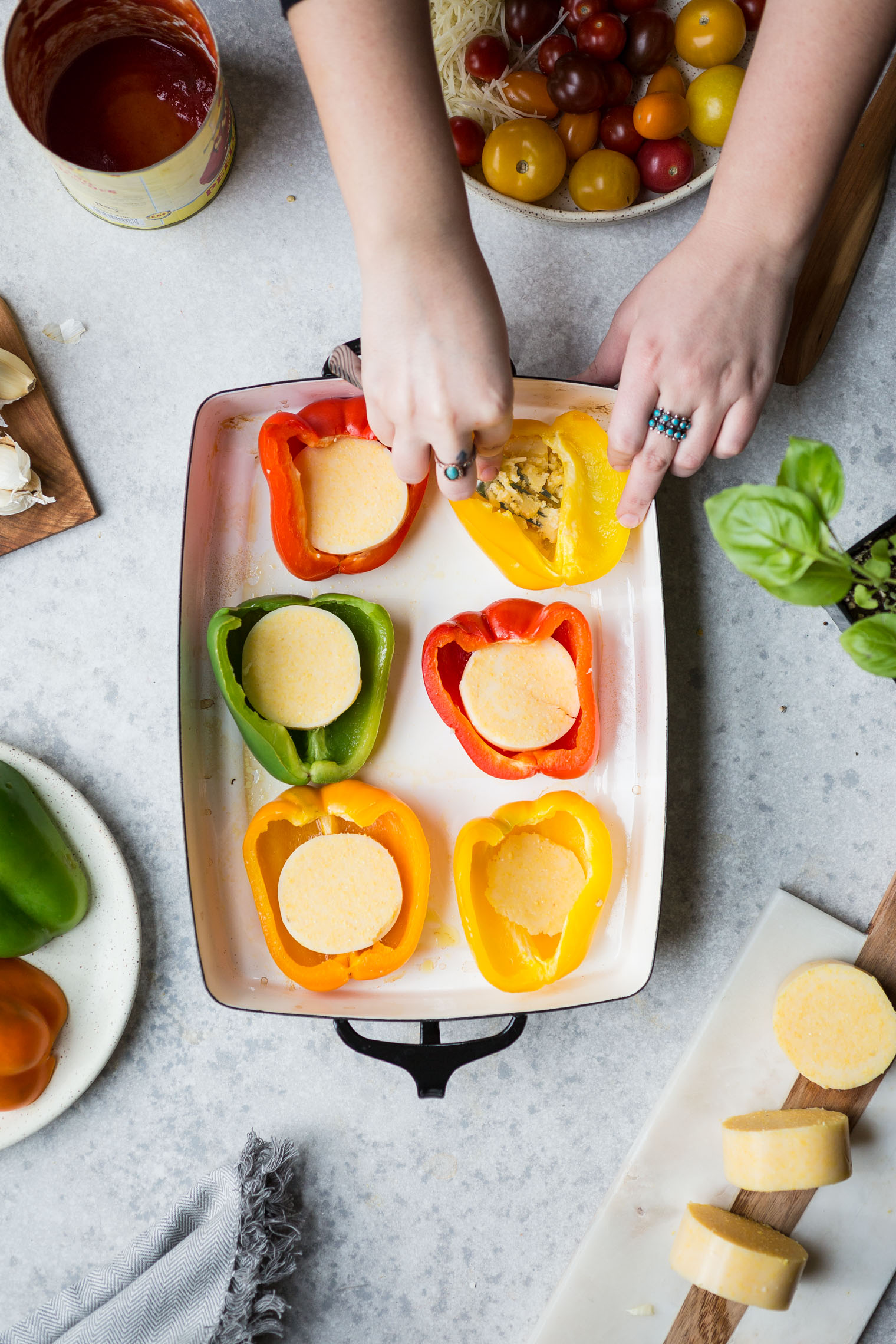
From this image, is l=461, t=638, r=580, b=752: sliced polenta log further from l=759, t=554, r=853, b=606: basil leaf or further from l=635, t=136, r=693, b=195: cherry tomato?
l=635, t=136, r=693, b=195: cherry tomato

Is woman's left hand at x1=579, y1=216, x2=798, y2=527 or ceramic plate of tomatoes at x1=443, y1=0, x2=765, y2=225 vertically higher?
ceramic plate of tomatoes at x1=443, y1=0, x2=765, y2=225

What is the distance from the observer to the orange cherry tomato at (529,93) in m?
1.14

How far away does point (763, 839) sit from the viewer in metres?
1.23

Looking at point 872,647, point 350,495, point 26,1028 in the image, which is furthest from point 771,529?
point 26,1028

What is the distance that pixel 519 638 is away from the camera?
1.15 m

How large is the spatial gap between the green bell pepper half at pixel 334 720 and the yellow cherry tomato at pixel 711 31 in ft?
2.58

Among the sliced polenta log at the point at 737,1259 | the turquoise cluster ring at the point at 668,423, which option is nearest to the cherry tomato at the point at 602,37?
the turquoise cluster ring at the point at 668,423

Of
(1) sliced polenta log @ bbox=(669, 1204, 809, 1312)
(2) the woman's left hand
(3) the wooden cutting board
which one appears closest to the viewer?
(2) the woman's left hand

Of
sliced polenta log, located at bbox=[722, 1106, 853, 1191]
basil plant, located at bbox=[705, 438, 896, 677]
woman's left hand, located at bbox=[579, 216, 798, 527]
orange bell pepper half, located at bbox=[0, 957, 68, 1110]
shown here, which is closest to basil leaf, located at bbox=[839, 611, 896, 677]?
basil plant, located at bbox=[705, 438, 896, 677]

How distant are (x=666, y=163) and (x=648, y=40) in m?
0.15

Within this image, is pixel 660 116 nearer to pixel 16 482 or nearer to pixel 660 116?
pixel 660 116

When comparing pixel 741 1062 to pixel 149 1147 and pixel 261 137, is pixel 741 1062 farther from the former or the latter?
pixel 261 137

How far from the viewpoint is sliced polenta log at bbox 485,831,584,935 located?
1.15 metres

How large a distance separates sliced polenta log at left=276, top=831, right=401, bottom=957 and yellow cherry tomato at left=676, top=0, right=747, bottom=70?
1.05 m
